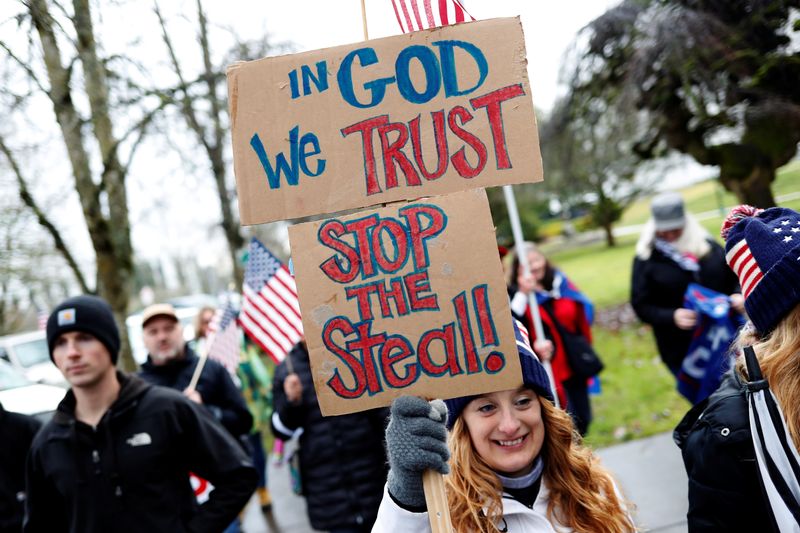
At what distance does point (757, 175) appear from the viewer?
19.2ft

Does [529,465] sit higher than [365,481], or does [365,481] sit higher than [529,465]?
[529,465]

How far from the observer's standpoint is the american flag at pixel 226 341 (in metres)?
5.56

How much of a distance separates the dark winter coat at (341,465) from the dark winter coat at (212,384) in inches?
42.9

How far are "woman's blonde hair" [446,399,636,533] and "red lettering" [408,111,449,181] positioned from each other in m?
0.79

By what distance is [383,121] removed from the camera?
2.01 meters

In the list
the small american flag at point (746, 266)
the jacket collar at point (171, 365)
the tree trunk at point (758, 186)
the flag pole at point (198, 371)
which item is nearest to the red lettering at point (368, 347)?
the small american flag at point (746, 266)

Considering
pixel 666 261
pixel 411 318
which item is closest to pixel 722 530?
pixel 411 318

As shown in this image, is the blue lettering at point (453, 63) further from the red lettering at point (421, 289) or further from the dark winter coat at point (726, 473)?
the dark winter coat at point (726, 473)

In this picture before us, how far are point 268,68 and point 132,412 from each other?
1.69 m

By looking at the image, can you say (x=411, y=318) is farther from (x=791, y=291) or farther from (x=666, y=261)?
(x=666, y=261)

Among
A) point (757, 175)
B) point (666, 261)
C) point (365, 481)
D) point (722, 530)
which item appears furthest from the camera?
point (757, 175)

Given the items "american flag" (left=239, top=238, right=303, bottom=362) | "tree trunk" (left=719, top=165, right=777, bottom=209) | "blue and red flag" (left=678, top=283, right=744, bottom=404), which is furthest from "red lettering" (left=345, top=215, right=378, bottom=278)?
"tree trunk" (left=719, top=165, right=777, bottom=209)

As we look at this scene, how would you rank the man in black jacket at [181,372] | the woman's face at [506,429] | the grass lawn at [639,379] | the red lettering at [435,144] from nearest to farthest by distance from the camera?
the red lettering at [435,144] < the woman's face at [506,429] < the man in black jacket at [181,372] < the grass lawn at [639,379]

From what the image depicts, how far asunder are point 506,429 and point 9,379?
17.5ft
